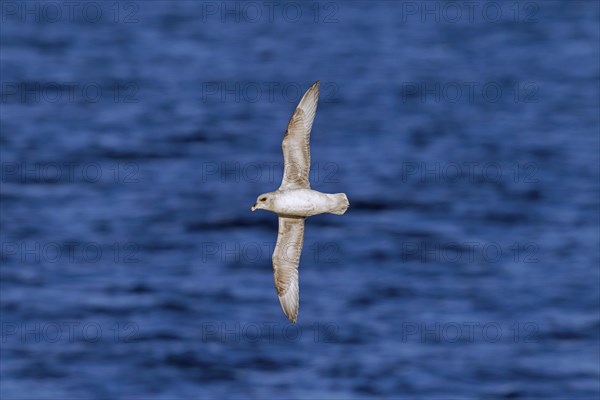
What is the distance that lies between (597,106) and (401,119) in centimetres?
1960

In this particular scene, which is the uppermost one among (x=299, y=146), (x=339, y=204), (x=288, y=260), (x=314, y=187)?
(x=299, y=146)

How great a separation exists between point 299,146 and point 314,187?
5227 cm

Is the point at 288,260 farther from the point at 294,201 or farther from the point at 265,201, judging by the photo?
the point at 265,201

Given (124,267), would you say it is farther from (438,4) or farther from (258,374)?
(438,4)

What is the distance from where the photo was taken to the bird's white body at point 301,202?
20.7m

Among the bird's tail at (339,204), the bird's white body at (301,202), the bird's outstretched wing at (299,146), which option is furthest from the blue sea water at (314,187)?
the bird's white body at (301,202)

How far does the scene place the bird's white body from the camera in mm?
20719

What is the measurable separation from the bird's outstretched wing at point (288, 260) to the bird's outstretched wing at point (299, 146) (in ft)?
3.31

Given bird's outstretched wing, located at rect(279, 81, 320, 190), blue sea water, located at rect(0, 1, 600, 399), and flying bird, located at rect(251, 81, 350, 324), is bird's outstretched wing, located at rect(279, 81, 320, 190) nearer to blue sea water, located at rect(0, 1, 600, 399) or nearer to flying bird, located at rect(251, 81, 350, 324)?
flying bird, located at rect(251, 81, 350, 324)

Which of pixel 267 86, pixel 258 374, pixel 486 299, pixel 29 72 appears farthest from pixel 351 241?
pixel 29 72

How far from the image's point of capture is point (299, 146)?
21984 mm

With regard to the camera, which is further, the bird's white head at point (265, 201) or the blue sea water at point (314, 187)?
the blue sea water at point (314, 187)

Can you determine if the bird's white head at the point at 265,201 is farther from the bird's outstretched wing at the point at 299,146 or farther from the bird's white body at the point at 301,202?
the bird's outstretched wing at the point at 299,146

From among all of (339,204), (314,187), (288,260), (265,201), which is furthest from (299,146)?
(314,187)
